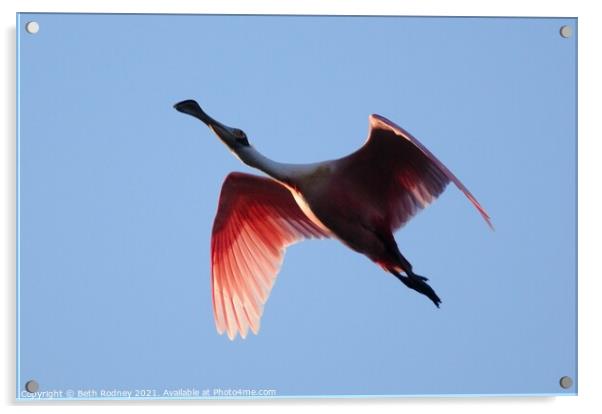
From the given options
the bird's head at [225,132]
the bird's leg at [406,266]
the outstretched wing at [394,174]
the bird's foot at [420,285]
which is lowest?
the bird's foot at [420,285]

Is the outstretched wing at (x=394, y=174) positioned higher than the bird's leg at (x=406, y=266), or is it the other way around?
the outstretched wing at (x=394, y=174)

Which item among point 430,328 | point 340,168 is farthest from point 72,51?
point 430,328

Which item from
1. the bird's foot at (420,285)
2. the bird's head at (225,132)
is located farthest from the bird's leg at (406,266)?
the bird's head at (225,132)

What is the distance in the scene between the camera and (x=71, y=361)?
79.7 inches

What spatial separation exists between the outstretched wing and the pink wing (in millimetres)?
133

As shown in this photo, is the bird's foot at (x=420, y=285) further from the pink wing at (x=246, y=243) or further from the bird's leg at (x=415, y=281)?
the pink wing at (x=246, y=243)

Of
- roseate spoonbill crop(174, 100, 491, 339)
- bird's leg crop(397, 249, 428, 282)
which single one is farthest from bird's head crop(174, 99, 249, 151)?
bird's leg crop(397, 249, 428, 282)

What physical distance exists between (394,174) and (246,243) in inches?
12.8

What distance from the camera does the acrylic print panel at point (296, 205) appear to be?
6.66 feet

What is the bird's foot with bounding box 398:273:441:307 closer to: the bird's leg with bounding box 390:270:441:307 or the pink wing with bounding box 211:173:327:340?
the bird's leg with bounding box 390:270:441:307

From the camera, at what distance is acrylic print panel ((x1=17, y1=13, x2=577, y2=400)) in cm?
203

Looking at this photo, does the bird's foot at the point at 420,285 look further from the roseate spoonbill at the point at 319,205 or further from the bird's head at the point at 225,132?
the bird's head at the point at 225,132

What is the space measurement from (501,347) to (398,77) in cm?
57

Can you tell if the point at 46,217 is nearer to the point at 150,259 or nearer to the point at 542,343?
the point at 150,259
